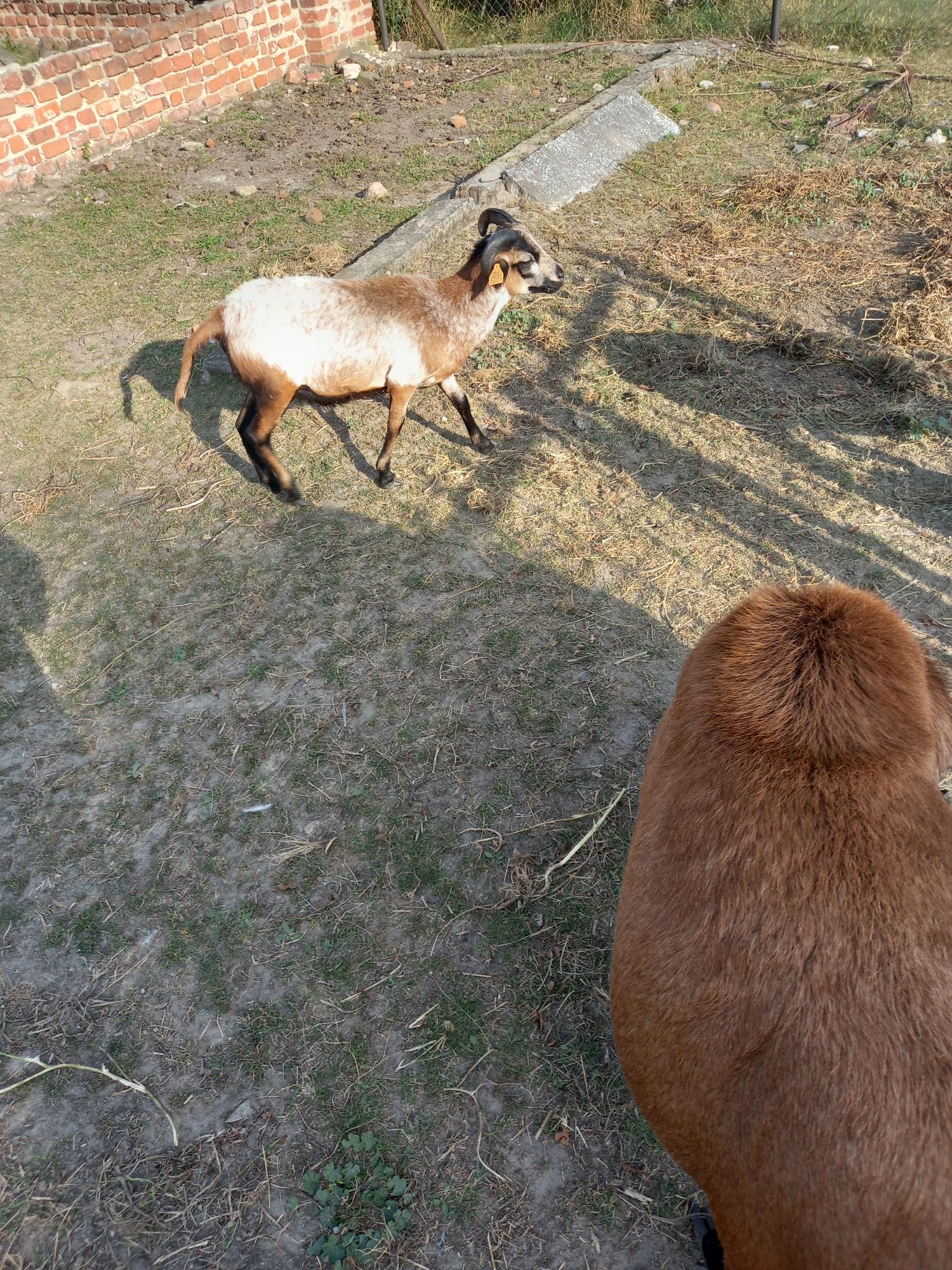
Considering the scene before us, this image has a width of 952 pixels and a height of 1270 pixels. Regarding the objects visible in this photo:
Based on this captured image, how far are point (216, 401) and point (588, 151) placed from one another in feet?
15.4

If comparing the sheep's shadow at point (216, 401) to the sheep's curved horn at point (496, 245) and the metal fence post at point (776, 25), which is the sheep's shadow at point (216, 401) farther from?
the metal fence post at point (776, 25)

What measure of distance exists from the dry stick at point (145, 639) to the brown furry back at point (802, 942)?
2612 millimetres

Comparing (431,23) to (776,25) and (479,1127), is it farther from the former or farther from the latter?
(479,1127)

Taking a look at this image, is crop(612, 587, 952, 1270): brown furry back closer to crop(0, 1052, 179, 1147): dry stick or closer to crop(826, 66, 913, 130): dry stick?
crop(0, 1052, 179, 1147): dry stick

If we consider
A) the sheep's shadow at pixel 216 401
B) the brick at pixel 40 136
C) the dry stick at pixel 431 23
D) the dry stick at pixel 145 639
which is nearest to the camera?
the dry stick at pixel 145 639

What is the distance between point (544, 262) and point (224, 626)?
2616mm

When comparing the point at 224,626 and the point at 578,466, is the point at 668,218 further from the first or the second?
the point at 224,626

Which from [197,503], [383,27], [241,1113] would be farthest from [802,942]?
[383,27]

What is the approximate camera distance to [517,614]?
12.6 feet

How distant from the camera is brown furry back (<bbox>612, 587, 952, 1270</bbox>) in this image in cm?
140

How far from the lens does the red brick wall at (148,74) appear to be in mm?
8148

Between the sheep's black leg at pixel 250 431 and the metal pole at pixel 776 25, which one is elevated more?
the metal pole at pixel 776 25

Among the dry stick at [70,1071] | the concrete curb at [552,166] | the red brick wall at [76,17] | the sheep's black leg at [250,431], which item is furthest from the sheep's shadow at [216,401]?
the red brick wall at [76,17]

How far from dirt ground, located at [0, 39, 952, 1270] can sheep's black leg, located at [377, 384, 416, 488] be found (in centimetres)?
15
